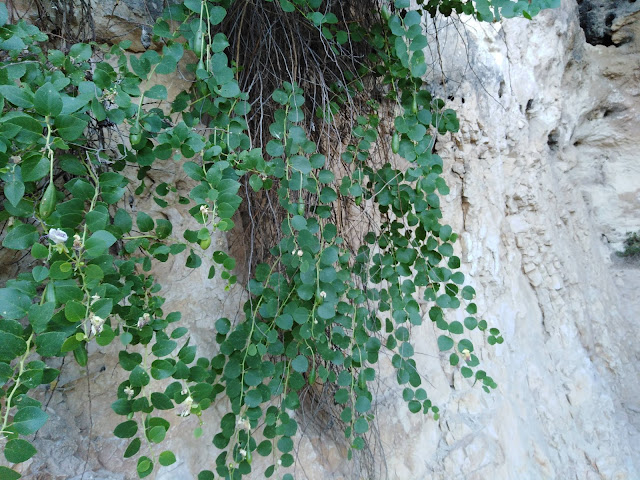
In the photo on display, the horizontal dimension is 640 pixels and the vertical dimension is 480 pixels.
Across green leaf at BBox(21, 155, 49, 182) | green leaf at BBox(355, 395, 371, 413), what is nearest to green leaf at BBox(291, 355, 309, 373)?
green leaf at BBox(355, 395, 371, 413)

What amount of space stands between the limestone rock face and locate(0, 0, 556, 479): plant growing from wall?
3.9 inches

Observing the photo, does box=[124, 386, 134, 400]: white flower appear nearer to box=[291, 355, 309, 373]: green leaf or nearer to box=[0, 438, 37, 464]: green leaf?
box=[0, 438, 37, 464]: green leaf

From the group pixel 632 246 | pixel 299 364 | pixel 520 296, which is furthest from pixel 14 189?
pixel 632 246

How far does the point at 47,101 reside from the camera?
0.49 metres

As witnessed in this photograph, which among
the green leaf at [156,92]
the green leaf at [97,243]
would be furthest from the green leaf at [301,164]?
the green leaf at [97,243]

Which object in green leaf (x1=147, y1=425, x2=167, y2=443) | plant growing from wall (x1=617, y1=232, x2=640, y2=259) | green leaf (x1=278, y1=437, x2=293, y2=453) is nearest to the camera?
green leaf (x1=147, y1=425, x2=167, y2=443)

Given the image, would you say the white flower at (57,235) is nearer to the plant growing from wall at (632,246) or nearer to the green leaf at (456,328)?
the green leaf at (456,328)

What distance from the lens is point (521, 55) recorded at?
1989 mm

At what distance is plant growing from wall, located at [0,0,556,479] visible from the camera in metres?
0.49

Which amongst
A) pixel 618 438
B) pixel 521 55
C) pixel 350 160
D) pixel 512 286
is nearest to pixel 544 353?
pixel 512 286

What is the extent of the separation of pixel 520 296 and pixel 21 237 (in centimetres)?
179

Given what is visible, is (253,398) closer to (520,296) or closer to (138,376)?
(138,376)

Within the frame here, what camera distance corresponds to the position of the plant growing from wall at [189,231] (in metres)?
0.49

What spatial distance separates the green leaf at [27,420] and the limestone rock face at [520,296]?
0.37 meters
